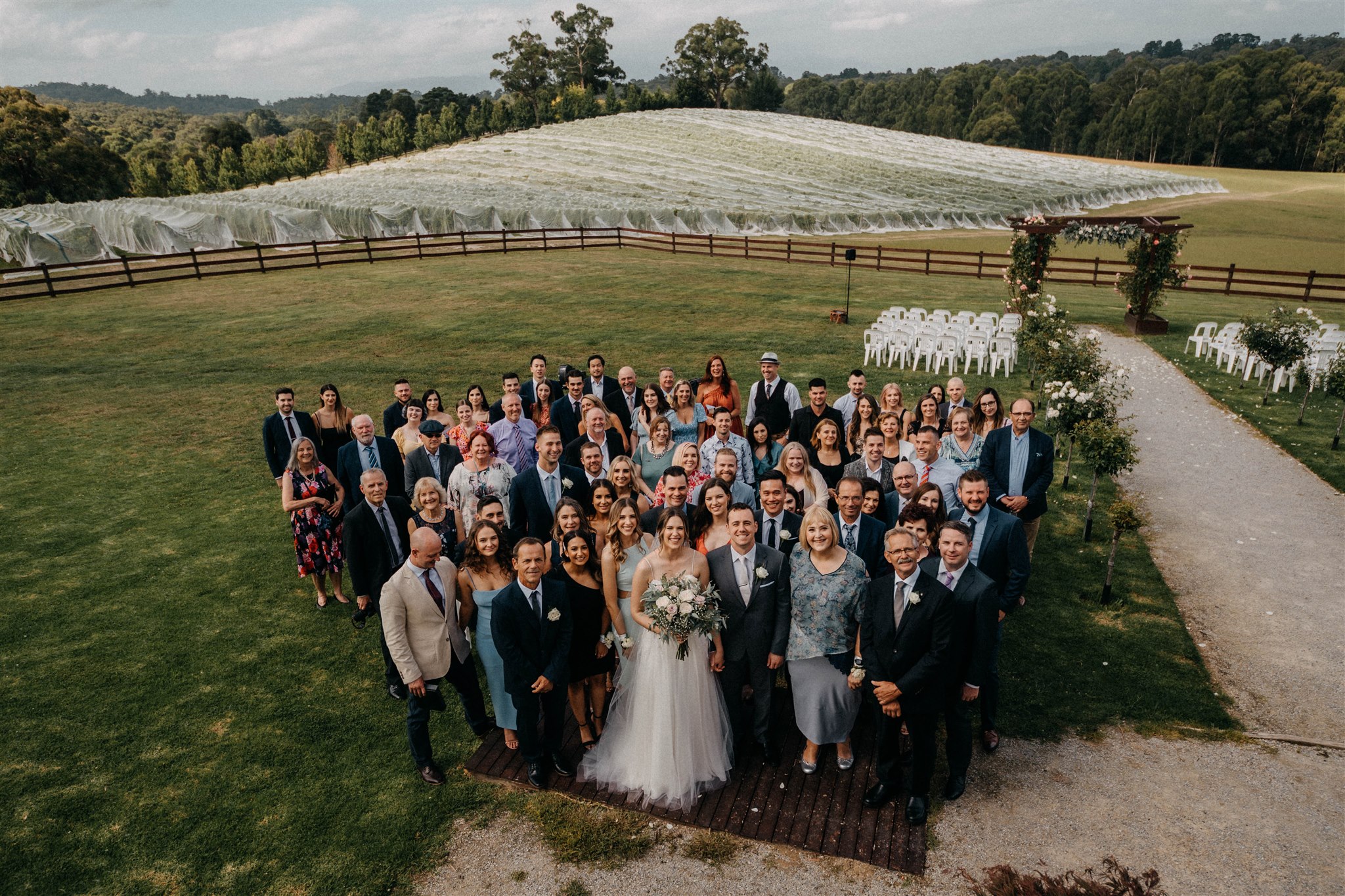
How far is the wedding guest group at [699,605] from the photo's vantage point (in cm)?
479

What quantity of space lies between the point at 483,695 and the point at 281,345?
49.6 feet

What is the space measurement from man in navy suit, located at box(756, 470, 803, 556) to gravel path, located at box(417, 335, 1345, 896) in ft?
6.78

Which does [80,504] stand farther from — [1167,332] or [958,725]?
[1167,332]

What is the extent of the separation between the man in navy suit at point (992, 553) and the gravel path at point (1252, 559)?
213 cm

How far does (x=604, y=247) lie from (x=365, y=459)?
28.0 m

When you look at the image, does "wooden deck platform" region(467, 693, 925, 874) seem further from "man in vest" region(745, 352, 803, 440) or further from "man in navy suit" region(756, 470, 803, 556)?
"man in vest" region(745, 352, 803, 440)

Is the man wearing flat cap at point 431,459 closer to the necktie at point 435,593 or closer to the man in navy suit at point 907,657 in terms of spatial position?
the necktie at point 435,593

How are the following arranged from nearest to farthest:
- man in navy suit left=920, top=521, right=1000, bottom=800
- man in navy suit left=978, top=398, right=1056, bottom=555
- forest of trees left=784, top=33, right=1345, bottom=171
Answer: man in navy suit left=920, top=521, right=1000, bottom=800 → man in navy suit left=978, top=398, right=1056, bottom=555 → forest of trees left=784, top=33, right=1345, bottom=171

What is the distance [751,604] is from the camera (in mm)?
5098

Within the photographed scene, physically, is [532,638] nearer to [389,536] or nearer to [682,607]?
[682,607]

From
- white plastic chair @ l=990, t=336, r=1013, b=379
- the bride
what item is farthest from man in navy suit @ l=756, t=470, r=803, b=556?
white plastic chair @ l=990, t=336, r=1013, b=379

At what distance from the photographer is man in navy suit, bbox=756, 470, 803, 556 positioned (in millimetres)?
5445

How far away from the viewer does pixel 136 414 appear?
13656 millimetres

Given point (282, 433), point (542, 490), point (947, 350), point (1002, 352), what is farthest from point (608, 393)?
point (1002, 352)
